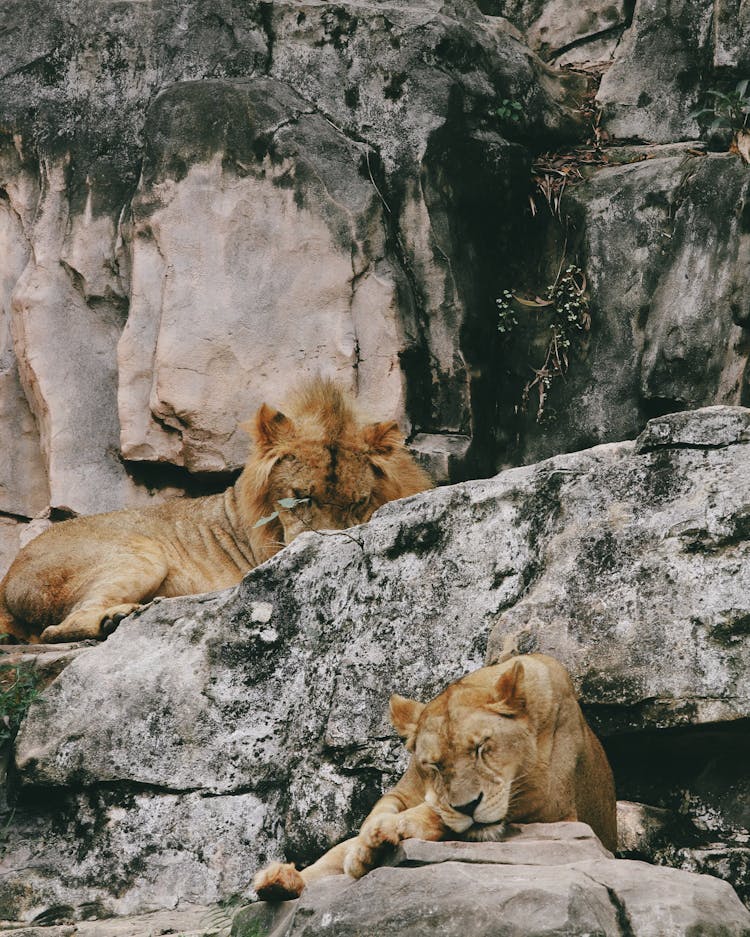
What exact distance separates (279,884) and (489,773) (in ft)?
2.48

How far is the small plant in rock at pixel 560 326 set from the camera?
9031mm

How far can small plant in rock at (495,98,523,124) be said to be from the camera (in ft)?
31.1

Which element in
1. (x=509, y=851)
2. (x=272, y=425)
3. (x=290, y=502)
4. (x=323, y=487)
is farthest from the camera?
(x=272, y=425)

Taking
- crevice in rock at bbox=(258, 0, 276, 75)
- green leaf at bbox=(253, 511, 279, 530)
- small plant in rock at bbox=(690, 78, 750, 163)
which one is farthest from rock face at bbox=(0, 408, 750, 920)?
crevice in rock at bbox=(258, 0, 276, 75)

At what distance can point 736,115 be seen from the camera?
8.88 meters

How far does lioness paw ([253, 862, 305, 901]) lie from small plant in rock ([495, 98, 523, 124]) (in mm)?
6008

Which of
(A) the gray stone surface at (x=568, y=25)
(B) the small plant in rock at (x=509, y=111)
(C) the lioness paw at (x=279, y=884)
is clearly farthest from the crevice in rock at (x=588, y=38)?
(C) the lioness paw at (x=279, y=884)

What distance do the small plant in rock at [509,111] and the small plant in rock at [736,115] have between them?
123cm

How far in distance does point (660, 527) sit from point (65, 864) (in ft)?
9.48

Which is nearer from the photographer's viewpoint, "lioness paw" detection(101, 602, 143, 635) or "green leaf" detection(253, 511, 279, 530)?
"lioness paw" detection(101, 602, 143, 635)

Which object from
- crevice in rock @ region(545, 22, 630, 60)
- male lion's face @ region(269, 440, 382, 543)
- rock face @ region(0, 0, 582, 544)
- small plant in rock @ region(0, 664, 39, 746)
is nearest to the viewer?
small plant in rock @ region(0, 664, 39, 746)

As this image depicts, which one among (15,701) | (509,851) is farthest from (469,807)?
(15,701)

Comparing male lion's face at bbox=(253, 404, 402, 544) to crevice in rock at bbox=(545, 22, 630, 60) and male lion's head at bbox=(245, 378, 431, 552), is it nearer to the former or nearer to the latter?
male lion's head at bbox=(245, 378, 431, 552)

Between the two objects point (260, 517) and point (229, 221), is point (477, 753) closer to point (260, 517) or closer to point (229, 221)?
point (260, 517)
